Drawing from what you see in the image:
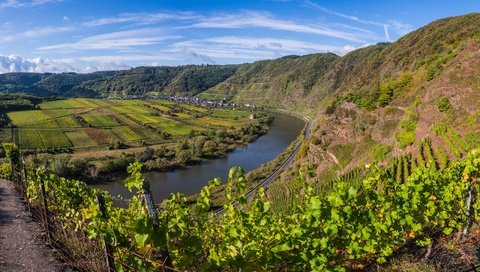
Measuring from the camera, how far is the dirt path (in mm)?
10766

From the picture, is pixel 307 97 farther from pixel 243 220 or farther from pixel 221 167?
pixel 243 220

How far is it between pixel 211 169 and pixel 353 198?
78529 millimetres

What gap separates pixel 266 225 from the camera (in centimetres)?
831

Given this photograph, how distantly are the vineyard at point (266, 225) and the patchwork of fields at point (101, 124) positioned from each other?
309 ft

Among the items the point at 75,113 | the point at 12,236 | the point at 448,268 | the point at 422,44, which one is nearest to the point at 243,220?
the point at 448,268

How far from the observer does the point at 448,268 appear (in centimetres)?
927

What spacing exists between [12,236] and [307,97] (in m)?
193

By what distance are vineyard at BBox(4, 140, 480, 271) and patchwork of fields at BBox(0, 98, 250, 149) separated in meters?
94.3

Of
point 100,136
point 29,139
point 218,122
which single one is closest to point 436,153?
point 100,136

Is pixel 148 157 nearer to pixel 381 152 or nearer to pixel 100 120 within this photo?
pixel 100 120

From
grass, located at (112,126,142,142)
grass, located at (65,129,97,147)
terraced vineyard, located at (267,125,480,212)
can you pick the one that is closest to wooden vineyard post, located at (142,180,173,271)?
terraced vineyard, located at (267,125,480,212)

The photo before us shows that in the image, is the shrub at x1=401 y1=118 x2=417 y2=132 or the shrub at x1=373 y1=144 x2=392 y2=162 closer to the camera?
the shrub at x1=401 y1=118 x2=417 y2=132

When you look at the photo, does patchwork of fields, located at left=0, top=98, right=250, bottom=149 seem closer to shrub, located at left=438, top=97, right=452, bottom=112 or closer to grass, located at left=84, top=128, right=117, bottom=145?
grass, located at left=84, top=128, right=117, bottom=145

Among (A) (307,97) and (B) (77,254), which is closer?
(B) (77,254)
